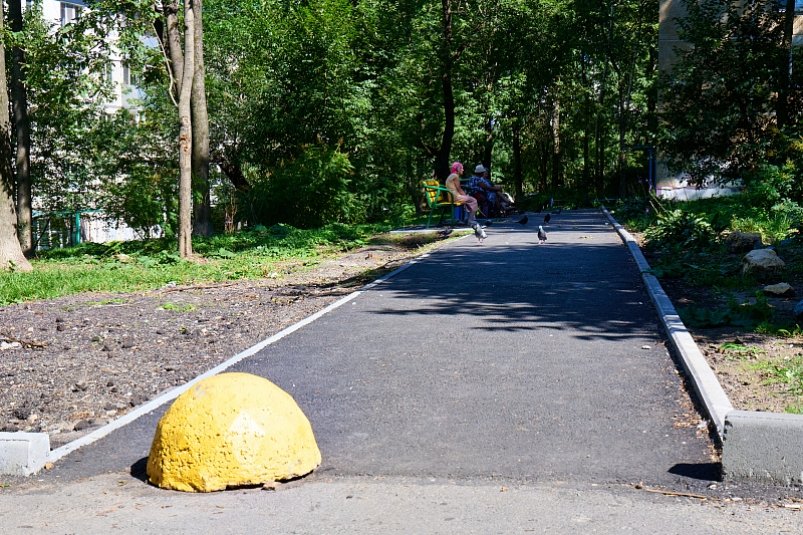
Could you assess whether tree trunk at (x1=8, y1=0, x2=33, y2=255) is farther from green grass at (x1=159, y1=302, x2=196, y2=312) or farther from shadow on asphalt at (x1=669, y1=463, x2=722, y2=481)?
shadow on asphalt at (x1=669, y1=463, x2=722, y2=481)

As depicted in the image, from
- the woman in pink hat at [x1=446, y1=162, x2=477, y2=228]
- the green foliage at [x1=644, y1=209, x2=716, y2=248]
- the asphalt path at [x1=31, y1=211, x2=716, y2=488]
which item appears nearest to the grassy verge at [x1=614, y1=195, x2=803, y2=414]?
the green foliage at [x1=644, y1=209, x2=716, y2=248]

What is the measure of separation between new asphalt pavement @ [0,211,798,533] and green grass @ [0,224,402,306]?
6037mm

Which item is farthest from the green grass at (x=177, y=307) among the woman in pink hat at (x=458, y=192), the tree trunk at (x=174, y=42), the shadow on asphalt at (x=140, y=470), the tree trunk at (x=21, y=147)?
the tree trunk at (x=21, y=147)

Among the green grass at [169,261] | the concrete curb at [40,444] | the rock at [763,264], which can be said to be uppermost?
the rock at [763,264]

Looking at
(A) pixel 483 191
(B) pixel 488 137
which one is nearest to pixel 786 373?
(A) pixel 483 191

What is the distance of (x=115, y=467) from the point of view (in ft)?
20.5

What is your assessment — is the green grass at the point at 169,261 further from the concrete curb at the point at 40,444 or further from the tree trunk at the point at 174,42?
the concrete curb at the point at 40,444

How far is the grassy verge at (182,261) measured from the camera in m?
15.8

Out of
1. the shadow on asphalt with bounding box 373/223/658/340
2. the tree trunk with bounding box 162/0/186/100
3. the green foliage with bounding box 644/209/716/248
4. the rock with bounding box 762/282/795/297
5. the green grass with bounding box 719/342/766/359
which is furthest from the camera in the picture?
the tree trunk with bounding box 162/0/186/100

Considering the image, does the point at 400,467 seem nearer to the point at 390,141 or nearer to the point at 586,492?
the point at 586,492

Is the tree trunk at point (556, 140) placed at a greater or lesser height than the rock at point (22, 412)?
greater

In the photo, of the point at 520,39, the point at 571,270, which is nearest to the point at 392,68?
the point at 520,39

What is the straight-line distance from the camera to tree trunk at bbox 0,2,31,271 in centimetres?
1941

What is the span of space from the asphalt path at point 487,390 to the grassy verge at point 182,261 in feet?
15.7
